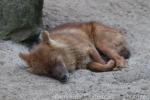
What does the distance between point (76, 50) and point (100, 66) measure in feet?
1.47

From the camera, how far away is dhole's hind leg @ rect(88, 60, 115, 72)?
725 cm

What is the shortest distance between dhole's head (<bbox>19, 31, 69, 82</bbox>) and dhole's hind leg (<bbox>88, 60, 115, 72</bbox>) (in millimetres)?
545

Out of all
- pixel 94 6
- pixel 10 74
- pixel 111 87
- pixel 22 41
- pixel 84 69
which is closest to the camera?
pixel 111 87

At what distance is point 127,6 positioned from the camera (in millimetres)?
10047

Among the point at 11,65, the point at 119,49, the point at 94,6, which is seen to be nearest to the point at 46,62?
the point at 11,65

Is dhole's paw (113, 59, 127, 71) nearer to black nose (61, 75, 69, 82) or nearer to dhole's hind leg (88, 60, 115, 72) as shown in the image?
dhole's hind leg (88, 60, 115, 72)

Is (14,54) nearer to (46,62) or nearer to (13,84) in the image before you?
(46,62)

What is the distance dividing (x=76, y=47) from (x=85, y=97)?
1931 millimetres

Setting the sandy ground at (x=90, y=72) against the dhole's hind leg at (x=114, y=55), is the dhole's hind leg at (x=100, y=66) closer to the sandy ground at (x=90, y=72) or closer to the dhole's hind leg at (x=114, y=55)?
the dhole's hind leg at (x=114, y=55)

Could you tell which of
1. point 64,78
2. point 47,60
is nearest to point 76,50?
point 47,60

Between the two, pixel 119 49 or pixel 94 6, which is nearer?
pixel 119 49

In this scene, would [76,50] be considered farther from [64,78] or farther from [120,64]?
[64,78]

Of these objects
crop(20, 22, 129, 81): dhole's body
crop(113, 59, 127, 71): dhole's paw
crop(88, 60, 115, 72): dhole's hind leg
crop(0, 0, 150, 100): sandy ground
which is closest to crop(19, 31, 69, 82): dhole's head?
crop(20, 22, 129, 81): dhole's body

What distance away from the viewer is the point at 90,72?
22.9 feet
